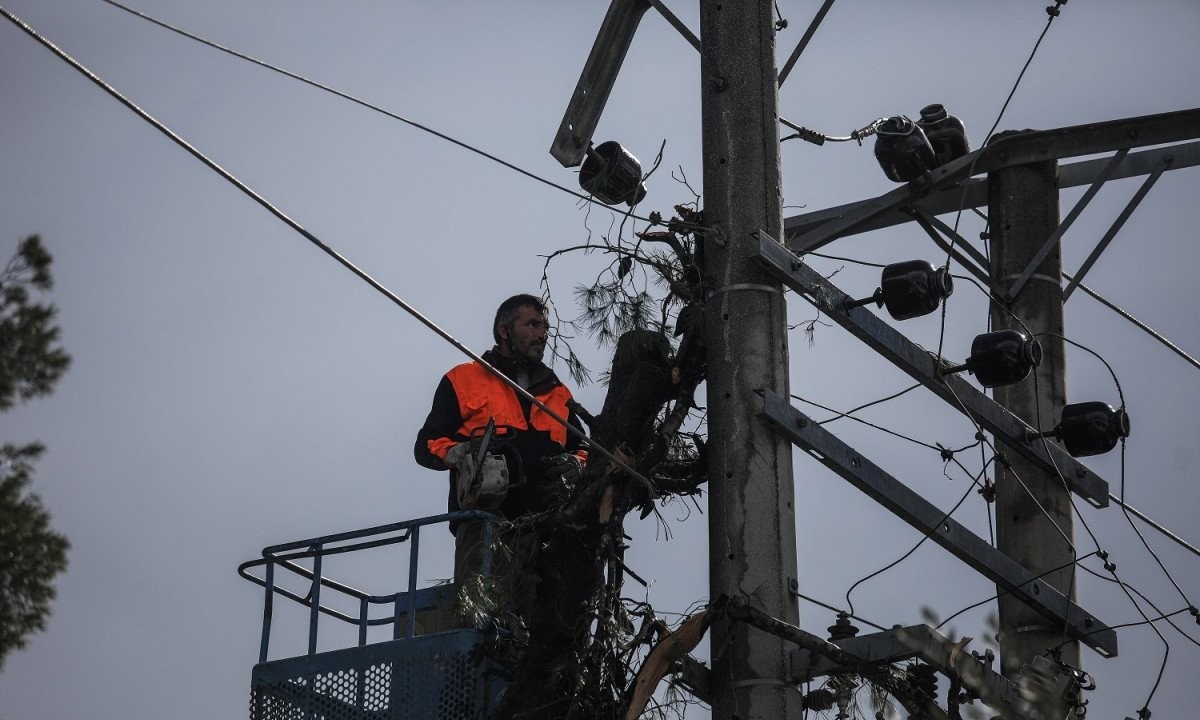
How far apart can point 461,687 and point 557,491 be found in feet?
3.87

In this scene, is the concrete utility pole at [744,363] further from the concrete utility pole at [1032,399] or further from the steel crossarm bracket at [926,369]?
the concrete utility pole at [1032,399]

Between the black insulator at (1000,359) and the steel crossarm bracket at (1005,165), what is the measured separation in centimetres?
184

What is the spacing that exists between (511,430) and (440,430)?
40 centimetres

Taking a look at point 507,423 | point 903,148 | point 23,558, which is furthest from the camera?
point 903,148

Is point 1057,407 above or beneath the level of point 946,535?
above

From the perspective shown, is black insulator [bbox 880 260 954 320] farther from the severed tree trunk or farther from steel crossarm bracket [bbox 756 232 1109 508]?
the severed tree trunk

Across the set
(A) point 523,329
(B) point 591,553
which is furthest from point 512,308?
(B) point 591,553

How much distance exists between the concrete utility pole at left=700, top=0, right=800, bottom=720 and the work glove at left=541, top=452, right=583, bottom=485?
0.71m

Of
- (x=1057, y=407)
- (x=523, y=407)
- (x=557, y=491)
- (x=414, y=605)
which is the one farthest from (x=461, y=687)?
(x=1057, y=407)

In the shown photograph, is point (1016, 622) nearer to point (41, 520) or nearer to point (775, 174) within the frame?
point (775, 174)

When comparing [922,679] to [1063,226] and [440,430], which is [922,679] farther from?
[1063,226]

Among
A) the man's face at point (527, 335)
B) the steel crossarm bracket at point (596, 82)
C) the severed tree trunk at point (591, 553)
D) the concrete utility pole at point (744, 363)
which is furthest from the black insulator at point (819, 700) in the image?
the steel crossarm bracket at point (596, 82)

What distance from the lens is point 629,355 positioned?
414 inches

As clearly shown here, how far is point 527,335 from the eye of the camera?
36.7ft
